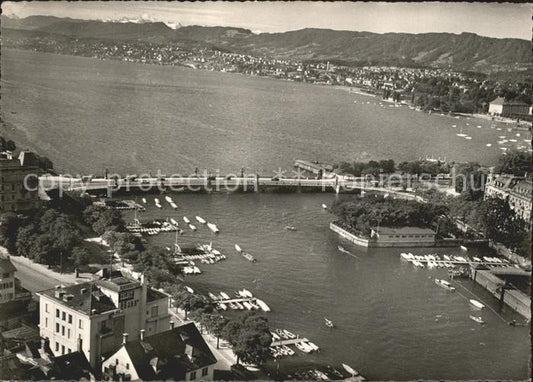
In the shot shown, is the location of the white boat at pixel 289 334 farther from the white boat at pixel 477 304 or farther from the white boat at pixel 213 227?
the white boat at pixel 213 227

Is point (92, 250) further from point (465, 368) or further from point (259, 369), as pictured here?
point (465, 368)

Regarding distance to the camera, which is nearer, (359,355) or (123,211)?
(359,355)

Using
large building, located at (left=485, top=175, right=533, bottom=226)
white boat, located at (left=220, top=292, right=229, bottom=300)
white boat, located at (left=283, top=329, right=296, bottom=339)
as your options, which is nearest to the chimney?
white boat, located at (left=283, top=329, right=296, bottom=339)

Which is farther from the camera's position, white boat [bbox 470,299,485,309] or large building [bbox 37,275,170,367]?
white boat [bbox 470,299,485,309]

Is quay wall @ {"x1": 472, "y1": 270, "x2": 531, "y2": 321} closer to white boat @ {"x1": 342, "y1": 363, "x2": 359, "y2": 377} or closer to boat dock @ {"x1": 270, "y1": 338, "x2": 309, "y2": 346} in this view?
white boat @ {"x1": 342, "y1": 363, "x2": 359, "y2": 377}

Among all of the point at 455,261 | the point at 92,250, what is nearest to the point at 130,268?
the point at 92,250

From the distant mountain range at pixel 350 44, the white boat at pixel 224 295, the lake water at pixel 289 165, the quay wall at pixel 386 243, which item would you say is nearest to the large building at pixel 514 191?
the quay wall at pixel 386 243
